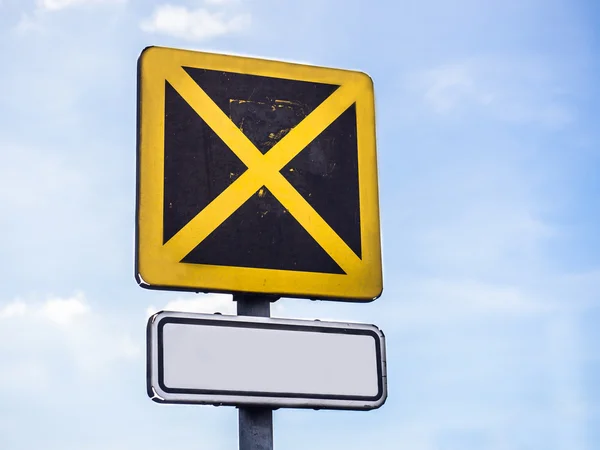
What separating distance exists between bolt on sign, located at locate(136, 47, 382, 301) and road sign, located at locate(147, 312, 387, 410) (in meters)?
0.11

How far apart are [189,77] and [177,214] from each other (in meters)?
0.37

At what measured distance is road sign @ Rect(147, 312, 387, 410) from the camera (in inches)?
73.4

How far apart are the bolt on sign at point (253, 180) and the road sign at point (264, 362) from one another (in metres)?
0.11

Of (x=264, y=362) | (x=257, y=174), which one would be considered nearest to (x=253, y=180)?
(x=257, y=174)

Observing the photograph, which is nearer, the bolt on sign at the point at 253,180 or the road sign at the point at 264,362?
the road sign at the point at 264,362

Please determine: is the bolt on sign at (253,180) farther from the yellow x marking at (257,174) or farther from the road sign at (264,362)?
the road sign at (264,362)

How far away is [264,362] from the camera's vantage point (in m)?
1.94

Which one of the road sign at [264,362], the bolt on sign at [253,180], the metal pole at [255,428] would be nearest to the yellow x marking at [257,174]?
Answer: the bolt on sign at [253,180]

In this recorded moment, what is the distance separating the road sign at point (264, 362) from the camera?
73.4 inches

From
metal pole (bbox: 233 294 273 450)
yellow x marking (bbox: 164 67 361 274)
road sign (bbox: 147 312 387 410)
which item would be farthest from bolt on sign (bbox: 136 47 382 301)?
metal pole (bbox: 233 294 273 450)

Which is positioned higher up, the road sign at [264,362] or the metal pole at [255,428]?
the road sign at [264,362]

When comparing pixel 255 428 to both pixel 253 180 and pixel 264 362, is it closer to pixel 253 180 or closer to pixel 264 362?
pixel 264 362

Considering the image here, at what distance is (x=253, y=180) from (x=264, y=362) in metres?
0.45

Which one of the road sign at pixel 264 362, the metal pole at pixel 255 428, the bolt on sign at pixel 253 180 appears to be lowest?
the metal pole at pixel 255 428
